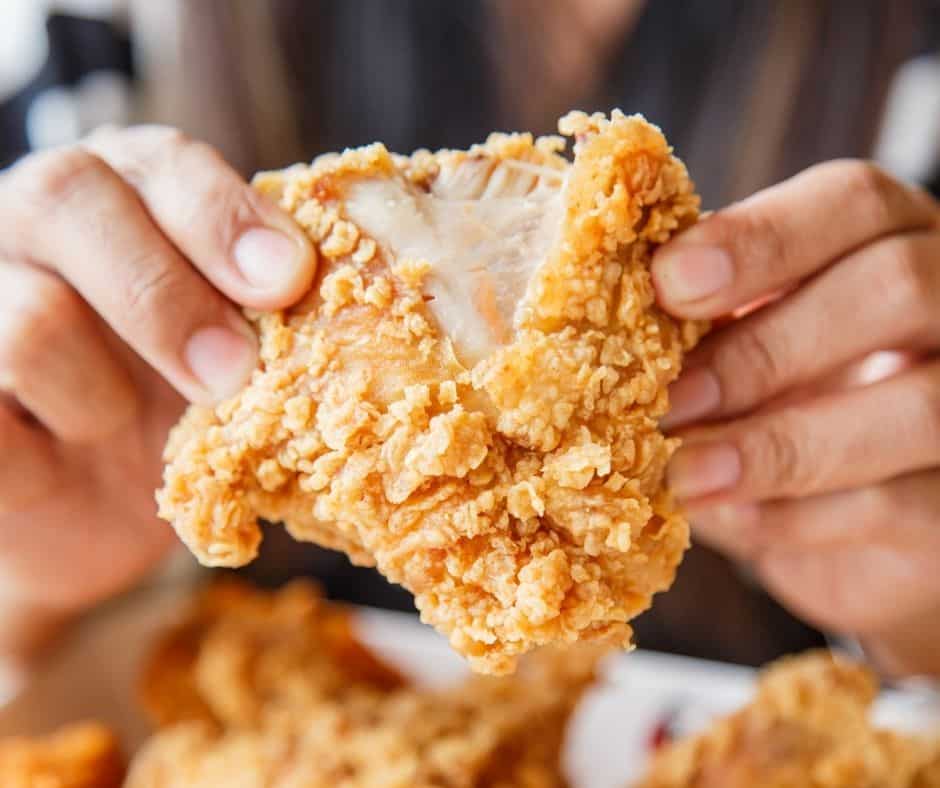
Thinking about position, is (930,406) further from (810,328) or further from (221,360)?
(221,360)

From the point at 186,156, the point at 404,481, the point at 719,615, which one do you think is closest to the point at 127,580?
the point at 186,156

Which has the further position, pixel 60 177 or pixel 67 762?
pixel 67 762

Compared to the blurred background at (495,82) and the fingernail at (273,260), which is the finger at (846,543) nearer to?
the fingernail at (273,260)

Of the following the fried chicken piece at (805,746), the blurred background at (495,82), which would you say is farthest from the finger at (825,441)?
the blurred background at (495,82)

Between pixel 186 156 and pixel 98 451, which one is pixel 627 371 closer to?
pixel 186 156

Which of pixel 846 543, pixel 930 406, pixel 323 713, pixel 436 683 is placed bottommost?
pixel 436 683

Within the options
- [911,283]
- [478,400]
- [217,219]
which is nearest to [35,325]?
[217,219]
